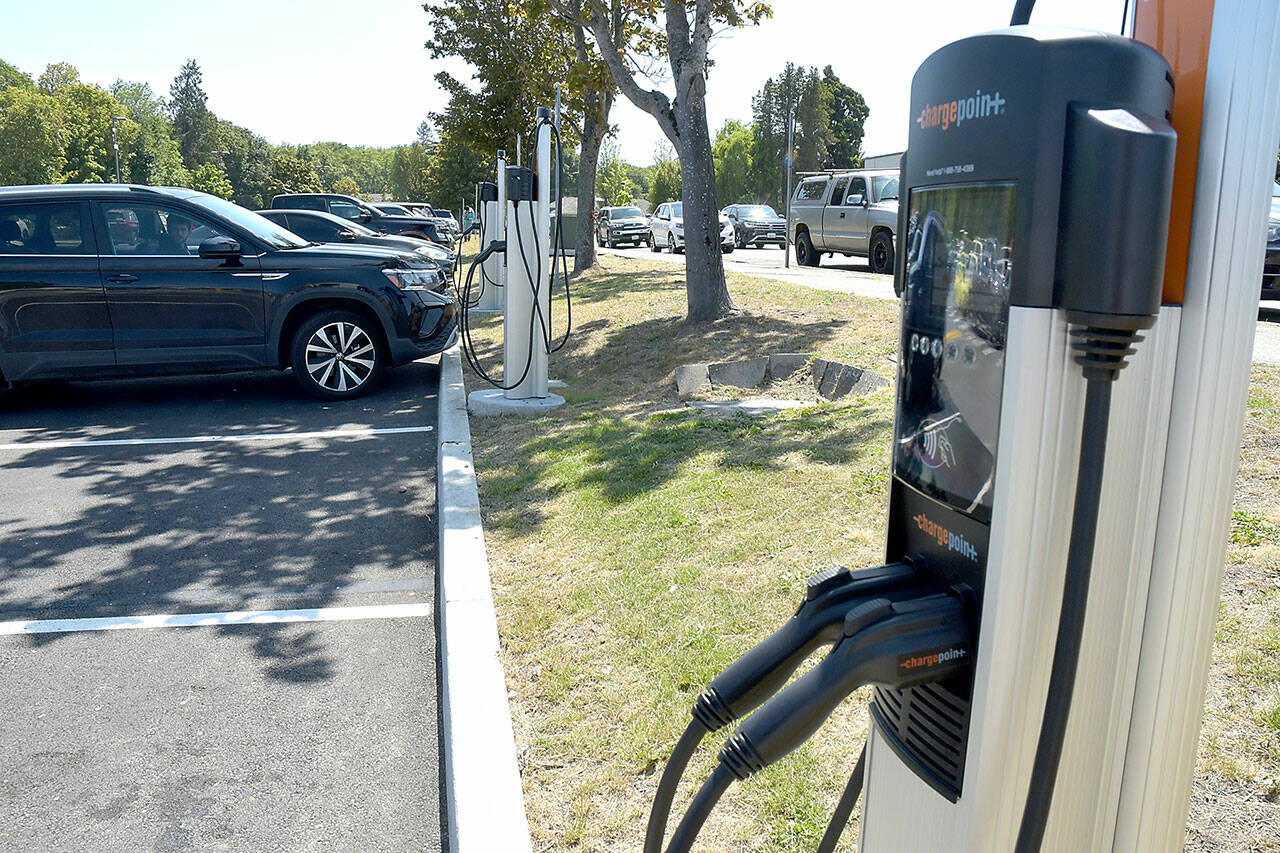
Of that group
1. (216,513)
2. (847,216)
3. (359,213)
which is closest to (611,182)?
(359,213)

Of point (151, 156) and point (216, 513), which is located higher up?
point (151, 156)

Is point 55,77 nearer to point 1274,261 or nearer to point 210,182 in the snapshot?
point 210,182

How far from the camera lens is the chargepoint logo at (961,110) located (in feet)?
3.99

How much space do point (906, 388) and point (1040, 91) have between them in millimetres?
468

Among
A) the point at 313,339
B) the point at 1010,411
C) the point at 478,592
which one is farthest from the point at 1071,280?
the point at 313,339

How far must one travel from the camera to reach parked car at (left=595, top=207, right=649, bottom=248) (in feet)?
122

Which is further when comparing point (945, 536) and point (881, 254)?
point (881, 254)

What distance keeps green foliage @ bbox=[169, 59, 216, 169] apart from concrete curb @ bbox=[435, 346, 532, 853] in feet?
451

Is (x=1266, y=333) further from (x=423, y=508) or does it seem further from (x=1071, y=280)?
(x=1071, y=280)

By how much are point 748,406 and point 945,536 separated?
5.95 metres

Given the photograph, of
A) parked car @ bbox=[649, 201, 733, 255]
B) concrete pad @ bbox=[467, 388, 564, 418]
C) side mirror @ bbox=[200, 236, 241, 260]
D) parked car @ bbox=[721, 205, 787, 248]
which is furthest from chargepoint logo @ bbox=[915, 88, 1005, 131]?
parked car @ bbox=[649, 201, 733, 255]

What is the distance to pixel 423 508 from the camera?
5789 millimetres

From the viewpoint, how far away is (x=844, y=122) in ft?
291

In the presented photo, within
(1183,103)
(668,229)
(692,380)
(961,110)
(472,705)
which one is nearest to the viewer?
(1183,103)
